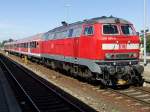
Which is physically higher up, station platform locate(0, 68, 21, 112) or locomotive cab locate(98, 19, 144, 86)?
locomotive cab locate(98, 19, 144, 86)

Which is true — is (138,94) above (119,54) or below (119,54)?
below

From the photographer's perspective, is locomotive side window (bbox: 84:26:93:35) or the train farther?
locomotive side window (bbox: 84:26:93:35)

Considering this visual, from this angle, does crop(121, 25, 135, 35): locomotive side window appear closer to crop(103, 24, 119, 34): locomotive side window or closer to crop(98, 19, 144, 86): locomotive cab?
crop(98, 19, 144, 86): locomotive cab

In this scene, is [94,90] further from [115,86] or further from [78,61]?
[78,61]

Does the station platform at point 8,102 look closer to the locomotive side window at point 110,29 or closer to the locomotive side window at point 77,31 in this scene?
the locomotive side window at point 77,31

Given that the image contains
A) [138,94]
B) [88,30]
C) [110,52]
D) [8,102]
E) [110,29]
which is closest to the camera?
[8,102]

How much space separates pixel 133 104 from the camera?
42.0 ft

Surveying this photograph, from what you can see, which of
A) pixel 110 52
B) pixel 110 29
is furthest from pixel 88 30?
pixel 110 52

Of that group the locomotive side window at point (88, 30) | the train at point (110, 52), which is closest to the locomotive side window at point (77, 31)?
the train at point (110, 52)

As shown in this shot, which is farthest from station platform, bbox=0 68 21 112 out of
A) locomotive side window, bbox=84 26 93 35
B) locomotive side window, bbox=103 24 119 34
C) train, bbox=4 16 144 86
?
locomotive side window, bbox=103 24 119 34

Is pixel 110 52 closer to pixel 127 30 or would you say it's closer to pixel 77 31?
pixel 127 30

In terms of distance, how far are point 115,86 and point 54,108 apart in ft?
19.5

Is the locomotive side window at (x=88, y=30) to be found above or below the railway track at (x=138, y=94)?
above

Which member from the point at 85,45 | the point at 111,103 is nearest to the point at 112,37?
the point at 85,45
